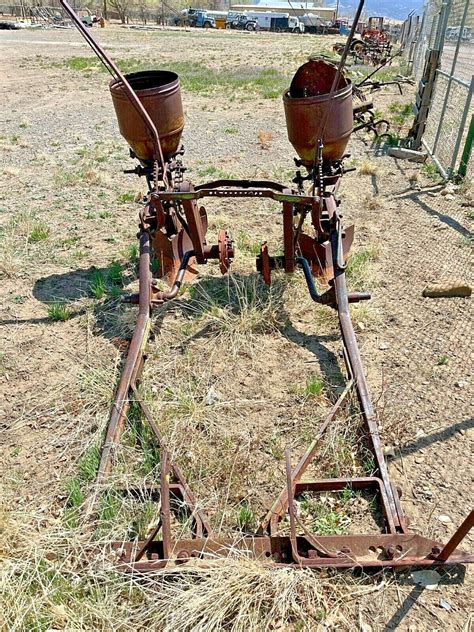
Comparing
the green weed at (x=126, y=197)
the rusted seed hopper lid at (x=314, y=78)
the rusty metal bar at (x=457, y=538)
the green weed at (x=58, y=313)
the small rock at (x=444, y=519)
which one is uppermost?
the rusted seed hopper lid at (x=314, y=78)

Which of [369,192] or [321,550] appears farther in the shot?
[369,192]

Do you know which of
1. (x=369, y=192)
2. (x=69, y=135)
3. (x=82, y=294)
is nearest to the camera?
(x=82, y=294)

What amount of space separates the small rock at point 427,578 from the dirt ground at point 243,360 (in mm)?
27

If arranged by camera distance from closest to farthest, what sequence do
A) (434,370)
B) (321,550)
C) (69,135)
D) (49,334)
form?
(321,550), (434,370), (49,334), (69,135)

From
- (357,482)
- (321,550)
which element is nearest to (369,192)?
(357,482)

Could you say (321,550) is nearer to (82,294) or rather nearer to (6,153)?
(82,294)

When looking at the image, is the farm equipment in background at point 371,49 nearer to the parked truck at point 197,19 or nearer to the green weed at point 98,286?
the green weed at point 98,286

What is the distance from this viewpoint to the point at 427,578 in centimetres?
221

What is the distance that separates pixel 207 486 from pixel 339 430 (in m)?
0.78

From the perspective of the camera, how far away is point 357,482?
2.55 m

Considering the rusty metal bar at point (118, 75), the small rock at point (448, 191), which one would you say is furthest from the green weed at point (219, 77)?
the rusty metal bar at point (118, 75)

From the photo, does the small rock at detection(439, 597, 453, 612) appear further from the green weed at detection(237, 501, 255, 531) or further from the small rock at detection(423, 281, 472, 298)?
the small rock at detection(423, 281, 472, 298)

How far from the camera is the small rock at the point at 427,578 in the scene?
2.19m

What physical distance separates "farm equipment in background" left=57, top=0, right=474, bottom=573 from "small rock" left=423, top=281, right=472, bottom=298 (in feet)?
2.86
